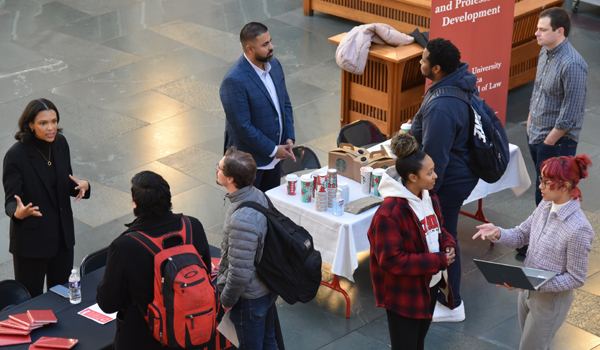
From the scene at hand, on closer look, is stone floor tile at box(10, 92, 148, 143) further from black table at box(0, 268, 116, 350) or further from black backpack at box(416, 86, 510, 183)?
black backpack at box(416, 86, 510, 183)

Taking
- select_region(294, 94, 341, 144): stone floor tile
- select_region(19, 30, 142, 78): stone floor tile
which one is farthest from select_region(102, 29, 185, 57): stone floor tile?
select_region(294, 94, 341, 144): stone floor tile

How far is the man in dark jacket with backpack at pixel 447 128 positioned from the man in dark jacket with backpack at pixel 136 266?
5.70 feet

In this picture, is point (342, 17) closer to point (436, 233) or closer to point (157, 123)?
point (157, 123)

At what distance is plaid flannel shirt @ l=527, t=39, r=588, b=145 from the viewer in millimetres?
5023

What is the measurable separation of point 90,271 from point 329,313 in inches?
67.1

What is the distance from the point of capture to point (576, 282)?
329 centimetres

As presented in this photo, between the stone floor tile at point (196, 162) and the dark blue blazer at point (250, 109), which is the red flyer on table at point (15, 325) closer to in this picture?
the dark blue blazer at point (250, 109)

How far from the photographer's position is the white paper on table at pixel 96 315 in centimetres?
361

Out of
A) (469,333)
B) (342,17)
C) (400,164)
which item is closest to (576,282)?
(400,164)

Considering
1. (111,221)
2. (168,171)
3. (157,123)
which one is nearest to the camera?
(111,221)

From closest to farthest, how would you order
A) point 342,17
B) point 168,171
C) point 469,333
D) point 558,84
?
point 469,333
point 558,84
point 168,171
point 342,17

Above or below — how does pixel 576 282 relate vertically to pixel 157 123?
above

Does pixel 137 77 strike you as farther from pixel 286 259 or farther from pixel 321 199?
pixel 286 259

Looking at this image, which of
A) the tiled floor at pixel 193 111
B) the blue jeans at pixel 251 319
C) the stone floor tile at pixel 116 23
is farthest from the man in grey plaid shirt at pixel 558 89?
the stone floor tile at pixel 116 23
